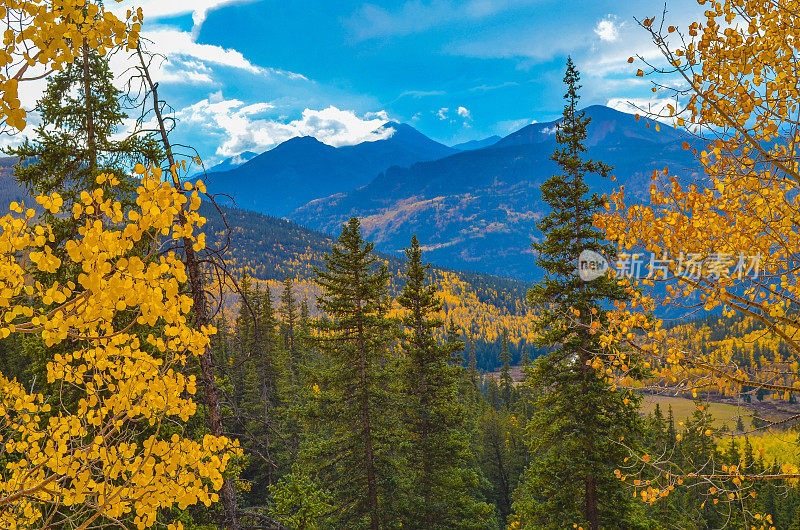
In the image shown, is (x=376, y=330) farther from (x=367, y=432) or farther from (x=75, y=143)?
(x=75, y=143)

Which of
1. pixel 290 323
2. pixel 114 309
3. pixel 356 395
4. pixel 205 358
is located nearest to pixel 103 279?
pixel 114 309

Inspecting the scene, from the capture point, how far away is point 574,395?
1138 cm

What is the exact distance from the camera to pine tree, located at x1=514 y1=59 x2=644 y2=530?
36.2 ft

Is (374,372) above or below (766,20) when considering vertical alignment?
below

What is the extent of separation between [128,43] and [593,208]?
11.2 m

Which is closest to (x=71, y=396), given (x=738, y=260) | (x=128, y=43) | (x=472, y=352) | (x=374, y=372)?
(x=374, y=372)

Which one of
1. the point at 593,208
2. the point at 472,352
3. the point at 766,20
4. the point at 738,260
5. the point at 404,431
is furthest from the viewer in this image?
the point at 472,352

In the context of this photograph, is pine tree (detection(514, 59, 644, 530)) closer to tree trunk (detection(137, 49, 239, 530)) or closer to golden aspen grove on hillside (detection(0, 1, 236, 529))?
tree trunk (detection(137, 49, 239, 530))

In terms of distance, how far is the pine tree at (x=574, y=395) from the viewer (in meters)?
11.0

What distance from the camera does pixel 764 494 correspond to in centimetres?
3575

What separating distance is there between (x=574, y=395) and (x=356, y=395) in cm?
750

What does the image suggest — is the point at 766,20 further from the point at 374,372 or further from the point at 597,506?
the point at 374,372

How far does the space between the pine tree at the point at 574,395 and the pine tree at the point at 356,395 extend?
5510 mm

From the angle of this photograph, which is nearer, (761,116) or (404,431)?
(761,116)
